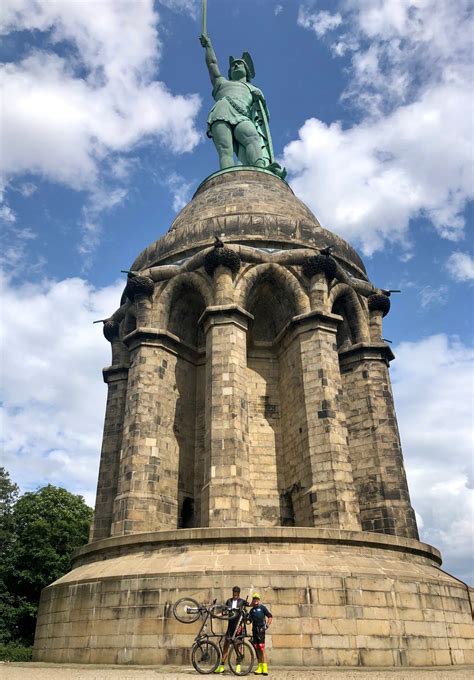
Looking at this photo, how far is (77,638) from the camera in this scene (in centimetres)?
1107

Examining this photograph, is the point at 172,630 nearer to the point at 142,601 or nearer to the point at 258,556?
the point at 142,601

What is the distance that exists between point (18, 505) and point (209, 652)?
31.2 meters

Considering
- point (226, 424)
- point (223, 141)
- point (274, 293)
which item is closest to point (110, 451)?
point (226, 424)

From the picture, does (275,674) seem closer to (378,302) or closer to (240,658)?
(240,658)

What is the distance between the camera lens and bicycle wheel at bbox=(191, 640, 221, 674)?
8.10 metres

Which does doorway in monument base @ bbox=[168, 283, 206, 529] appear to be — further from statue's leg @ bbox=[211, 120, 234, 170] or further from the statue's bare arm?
the statue's bare arm

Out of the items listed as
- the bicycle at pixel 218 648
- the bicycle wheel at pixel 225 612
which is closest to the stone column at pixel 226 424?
the bicycle wheel at pixel 225 612

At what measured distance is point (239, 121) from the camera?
89.7 feet

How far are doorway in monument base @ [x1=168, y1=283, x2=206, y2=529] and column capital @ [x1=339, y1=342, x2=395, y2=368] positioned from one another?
4.96 m

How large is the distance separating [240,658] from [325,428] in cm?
715

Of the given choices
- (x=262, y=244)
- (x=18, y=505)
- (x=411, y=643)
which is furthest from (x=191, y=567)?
(x=18, y=505)

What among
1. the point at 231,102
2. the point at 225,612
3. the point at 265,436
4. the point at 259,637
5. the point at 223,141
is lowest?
the point at 259,637

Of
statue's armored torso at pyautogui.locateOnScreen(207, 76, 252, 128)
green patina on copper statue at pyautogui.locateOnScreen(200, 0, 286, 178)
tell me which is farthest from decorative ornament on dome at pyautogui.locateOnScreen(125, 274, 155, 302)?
statue's armored torso at pyautogui.locateOnScreen(207, 76, 252, 128)

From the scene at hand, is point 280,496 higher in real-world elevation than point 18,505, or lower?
lower
